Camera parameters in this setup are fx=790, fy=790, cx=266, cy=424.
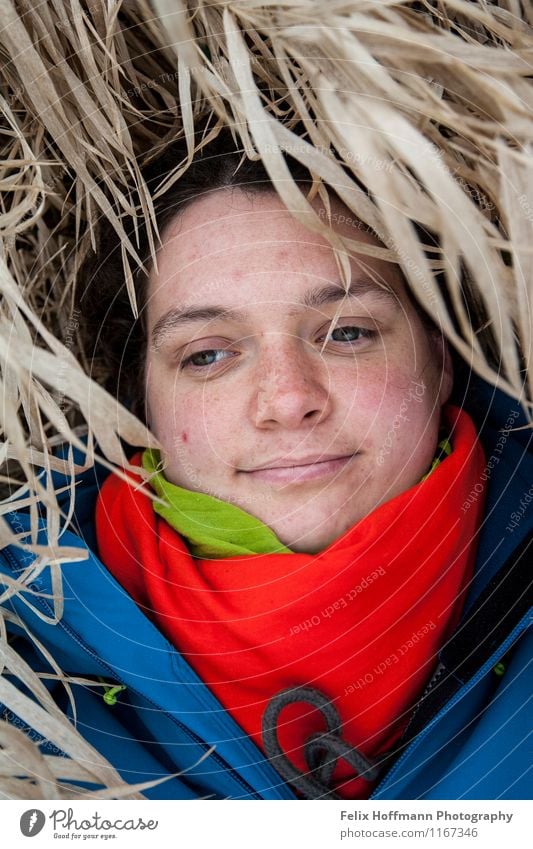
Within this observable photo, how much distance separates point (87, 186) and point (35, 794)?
2.21ft

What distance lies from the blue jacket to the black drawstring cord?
21mm

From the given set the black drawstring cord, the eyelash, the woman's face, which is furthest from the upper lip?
the black drawstring cord

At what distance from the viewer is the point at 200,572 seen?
943 mm

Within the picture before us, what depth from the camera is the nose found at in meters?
0.86

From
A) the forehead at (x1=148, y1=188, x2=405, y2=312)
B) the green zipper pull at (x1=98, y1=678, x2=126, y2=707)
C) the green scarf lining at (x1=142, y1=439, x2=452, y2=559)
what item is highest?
the forehead at (x1=148, y1=188, x2=405, y2=312)

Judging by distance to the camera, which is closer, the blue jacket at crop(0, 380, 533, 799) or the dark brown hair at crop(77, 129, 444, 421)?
the blue jacket at crop(0, 380, 533, 799)

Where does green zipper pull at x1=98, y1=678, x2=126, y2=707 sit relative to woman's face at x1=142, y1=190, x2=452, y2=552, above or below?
below

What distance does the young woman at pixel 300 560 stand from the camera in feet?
2.83

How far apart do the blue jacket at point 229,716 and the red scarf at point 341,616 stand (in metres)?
0.03

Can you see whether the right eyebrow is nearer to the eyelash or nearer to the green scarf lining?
the eyelash

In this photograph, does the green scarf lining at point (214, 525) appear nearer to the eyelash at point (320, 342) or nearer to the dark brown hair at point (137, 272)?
the eyelash at point (320, 342)
